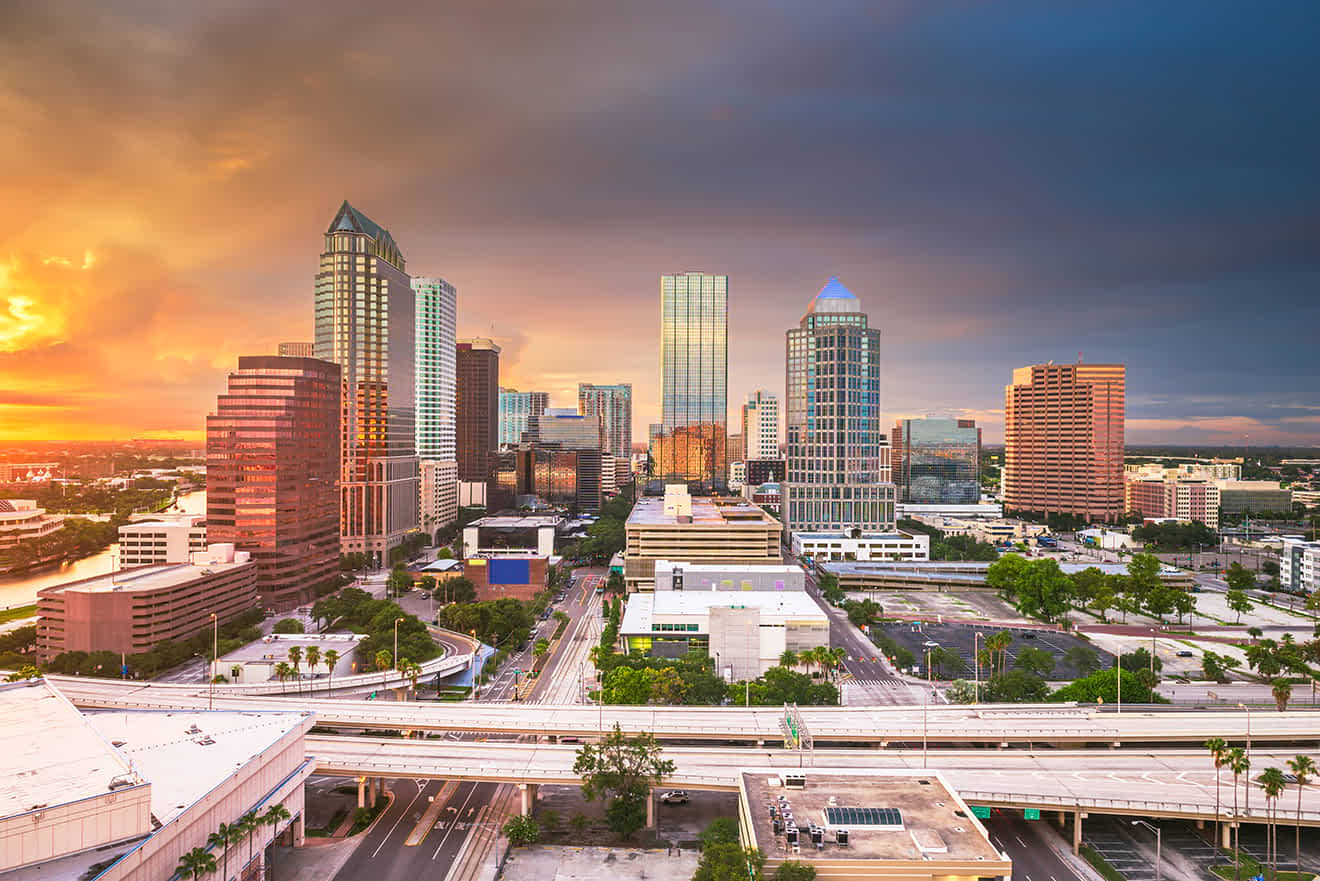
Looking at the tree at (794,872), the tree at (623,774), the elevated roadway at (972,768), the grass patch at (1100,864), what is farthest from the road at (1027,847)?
the tree at (623,774)

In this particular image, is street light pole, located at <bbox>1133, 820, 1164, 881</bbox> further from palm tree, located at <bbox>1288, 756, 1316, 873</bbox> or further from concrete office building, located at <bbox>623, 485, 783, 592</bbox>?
concrete office building, located at <bbox>623, 485, 783, 592</bbox>

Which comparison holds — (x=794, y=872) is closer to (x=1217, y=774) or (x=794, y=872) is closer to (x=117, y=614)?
(x=1217, y=774)

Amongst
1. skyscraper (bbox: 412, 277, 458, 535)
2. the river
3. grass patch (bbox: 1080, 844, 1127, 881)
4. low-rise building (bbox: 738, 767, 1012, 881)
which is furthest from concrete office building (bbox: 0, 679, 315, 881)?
skyscraper (bbox: 412, 277, 458, 535)

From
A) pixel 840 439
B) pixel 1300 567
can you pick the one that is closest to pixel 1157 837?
pixel 1300 567

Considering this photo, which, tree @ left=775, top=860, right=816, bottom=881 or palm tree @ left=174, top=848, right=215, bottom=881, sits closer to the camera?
tree @ left=775, top=860, right=816, bottom=881

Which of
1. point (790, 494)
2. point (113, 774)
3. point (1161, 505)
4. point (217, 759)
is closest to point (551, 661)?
point (217, 759)

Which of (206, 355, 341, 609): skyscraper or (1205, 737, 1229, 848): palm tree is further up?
(206, 355, 341, 609): skyscraper
